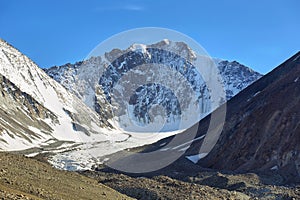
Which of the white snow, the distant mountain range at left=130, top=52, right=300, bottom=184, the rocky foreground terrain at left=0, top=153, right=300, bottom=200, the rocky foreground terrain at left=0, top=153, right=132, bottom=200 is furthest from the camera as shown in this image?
the white snow

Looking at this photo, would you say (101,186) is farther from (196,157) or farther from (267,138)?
(196,157)

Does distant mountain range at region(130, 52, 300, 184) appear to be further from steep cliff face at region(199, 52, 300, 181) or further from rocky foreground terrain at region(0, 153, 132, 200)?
rocky foreground terrain at region(0, 153, 132, 200)

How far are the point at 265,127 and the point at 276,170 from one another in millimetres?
14333

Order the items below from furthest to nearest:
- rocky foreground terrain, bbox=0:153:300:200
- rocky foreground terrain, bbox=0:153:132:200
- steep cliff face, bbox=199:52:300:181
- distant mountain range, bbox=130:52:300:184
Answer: steep cliff face, bbox=199:52:300:181
distant mountain range, bbox=130:52:300:184
rocky foreground terrain, bbox=0:153:300:200
rocky foreground terrain, bbox=0:153:132:200

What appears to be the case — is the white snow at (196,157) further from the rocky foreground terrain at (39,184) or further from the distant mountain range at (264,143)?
the rocky foreground terrain at (39,184)

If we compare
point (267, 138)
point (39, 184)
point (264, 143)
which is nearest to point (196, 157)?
point (267, 138)

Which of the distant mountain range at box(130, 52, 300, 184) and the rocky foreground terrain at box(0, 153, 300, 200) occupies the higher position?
the distant mountain range at box(130, 52, 300, 184)

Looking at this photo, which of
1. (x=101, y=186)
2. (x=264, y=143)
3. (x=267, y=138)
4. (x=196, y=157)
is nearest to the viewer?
(x=101, y=186)

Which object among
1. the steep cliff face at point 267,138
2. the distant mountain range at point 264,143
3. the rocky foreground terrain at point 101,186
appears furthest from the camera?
the steep cliff face at point 267,138

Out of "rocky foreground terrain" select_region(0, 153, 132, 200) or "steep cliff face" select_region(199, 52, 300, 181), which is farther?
"steep cliff face" select_region(199, 52, 300, 181)

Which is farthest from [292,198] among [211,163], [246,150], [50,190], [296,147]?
[211,163]

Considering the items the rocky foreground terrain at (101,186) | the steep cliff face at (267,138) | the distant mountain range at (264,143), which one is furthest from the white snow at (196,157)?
the rocky foreground terrain at (101,186)

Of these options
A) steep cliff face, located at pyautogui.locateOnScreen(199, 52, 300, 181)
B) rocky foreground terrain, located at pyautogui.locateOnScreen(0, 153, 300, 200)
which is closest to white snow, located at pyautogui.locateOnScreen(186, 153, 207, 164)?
steep cliff face, located at pyautogui.locateOnScreen(199, 52, 300, 181)

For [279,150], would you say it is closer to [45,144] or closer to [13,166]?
[13,166]
